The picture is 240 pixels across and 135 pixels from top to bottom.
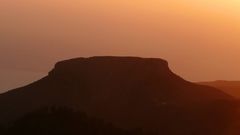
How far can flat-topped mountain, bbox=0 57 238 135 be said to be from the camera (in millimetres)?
89625

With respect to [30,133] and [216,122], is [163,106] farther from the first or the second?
[30,133]

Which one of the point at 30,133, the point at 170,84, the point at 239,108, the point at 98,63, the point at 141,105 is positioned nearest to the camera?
the point at 30,133

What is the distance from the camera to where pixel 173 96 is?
10544 cm

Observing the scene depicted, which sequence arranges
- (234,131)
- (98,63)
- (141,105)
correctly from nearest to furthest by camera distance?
(234,131) < (141,105) < (98,63)

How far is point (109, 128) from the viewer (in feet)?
155

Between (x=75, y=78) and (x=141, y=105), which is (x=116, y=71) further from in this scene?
(x=141, y=105)

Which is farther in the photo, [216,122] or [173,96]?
[173,96]

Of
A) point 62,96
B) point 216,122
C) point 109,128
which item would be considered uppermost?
point 109,128

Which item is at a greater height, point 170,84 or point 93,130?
point 93,130

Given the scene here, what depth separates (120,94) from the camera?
111312 mm

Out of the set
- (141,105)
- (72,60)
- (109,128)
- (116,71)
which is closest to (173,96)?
(141,105)

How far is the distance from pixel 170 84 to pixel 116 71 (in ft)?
33.0

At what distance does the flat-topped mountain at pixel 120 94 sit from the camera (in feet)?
294

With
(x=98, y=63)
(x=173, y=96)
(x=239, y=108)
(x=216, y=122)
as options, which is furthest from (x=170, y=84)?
(x=216, y=122)
